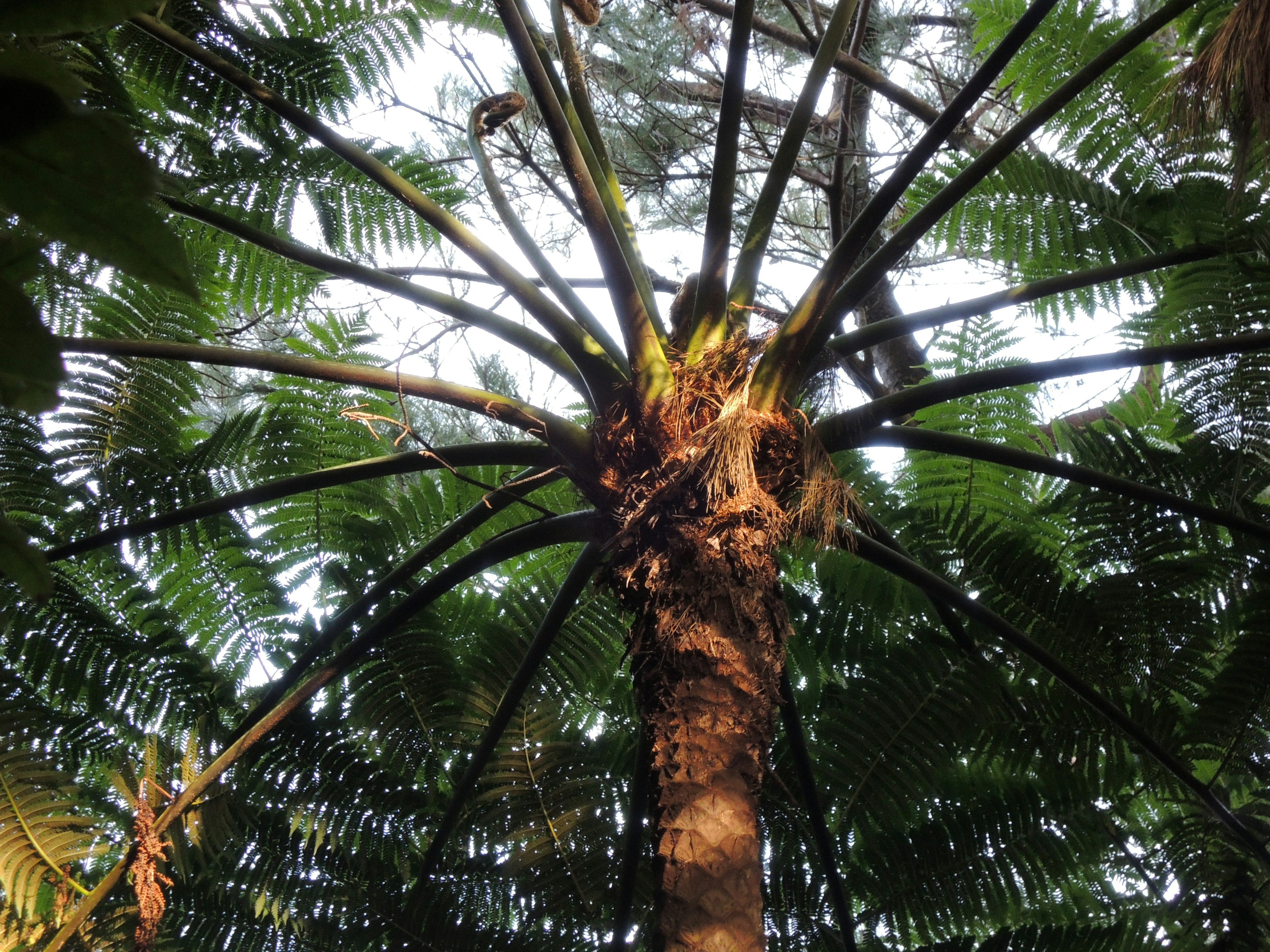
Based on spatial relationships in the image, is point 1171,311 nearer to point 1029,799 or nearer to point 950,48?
point 1029,799

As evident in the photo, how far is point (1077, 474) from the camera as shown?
162cm

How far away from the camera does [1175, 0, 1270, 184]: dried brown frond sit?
5.63 ft

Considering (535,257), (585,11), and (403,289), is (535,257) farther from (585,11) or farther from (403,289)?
(585,11)

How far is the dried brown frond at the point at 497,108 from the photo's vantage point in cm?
243

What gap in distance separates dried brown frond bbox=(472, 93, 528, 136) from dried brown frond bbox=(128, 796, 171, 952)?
182 centimetres

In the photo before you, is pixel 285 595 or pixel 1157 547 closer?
pixel 1157 547

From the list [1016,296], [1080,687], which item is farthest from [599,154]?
[1080,687]

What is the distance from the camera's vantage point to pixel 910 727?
2.11 m

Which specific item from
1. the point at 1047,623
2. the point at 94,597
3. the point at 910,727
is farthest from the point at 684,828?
the point at 94,597

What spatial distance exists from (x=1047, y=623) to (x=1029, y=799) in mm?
513

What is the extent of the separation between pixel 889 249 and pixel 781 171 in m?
0.33

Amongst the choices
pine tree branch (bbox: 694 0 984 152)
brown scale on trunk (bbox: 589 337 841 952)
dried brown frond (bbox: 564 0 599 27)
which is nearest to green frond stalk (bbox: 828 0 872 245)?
pine tree branch (bbox: 694 0 984 152)

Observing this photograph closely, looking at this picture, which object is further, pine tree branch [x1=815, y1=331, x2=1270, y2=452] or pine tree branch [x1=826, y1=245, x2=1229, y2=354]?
pine tree branch [x1=826, y1=245, x2=1229, y2=354]

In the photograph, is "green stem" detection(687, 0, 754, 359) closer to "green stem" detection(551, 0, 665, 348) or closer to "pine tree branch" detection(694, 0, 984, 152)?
"green stem" detection(551, 0, 665, 348)
